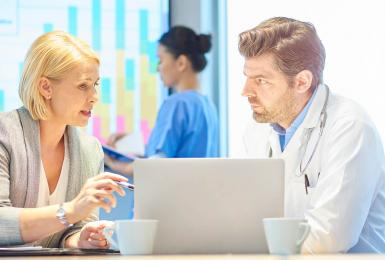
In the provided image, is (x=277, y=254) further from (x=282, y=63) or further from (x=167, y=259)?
(x=282, y=63)

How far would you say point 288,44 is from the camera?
262 centimetres

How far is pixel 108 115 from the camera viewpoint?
4746mm

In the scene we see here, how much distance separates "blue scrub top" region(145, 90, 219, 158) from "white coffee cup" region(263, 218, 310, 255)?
2363 mm

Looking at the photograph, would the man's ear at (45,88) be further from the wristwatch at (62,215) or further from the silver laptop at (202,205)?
the silver laptop at (202,205)

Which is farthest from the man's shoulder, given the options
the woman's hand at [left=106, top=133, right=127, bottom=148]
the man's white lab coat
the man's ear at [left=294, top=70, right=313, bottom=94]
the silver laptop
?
the woman's hand at [left=106, top=133, right=127, bottom=148]

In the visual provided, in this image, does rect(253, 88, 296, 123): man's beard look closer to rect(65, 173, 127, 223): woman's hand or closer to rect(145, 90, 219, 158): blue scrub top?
rect(65, 173, 127, 223): woman's hand

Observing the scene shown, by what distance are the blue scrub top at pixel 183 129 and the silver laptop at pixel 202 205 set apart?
2.24 metres

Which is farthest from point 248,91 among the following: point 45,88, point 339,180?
point 45,88

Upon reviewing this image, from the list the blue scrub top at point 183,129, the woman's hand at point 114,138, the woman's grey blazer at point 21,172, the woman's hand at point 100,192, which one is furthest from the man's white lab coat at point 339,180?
the woman's hand at point 114,138

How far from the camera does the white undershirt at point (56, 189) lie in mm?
2576

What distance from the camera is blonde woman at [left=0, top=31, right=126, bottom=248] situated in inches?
98.7

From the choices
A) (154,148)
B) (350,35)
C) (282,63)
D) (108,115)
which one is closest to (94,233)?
(282,63)

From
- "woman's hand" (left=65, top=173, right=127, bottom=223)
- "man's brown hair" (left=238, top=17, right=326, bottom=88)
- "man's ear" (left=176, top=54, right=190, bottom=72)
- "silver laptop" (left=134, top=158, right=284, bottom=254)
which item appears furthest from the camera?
"man's ear" (left=176, top=54, right=190, bottom=72)

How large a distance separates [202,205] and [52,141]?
0.88m
